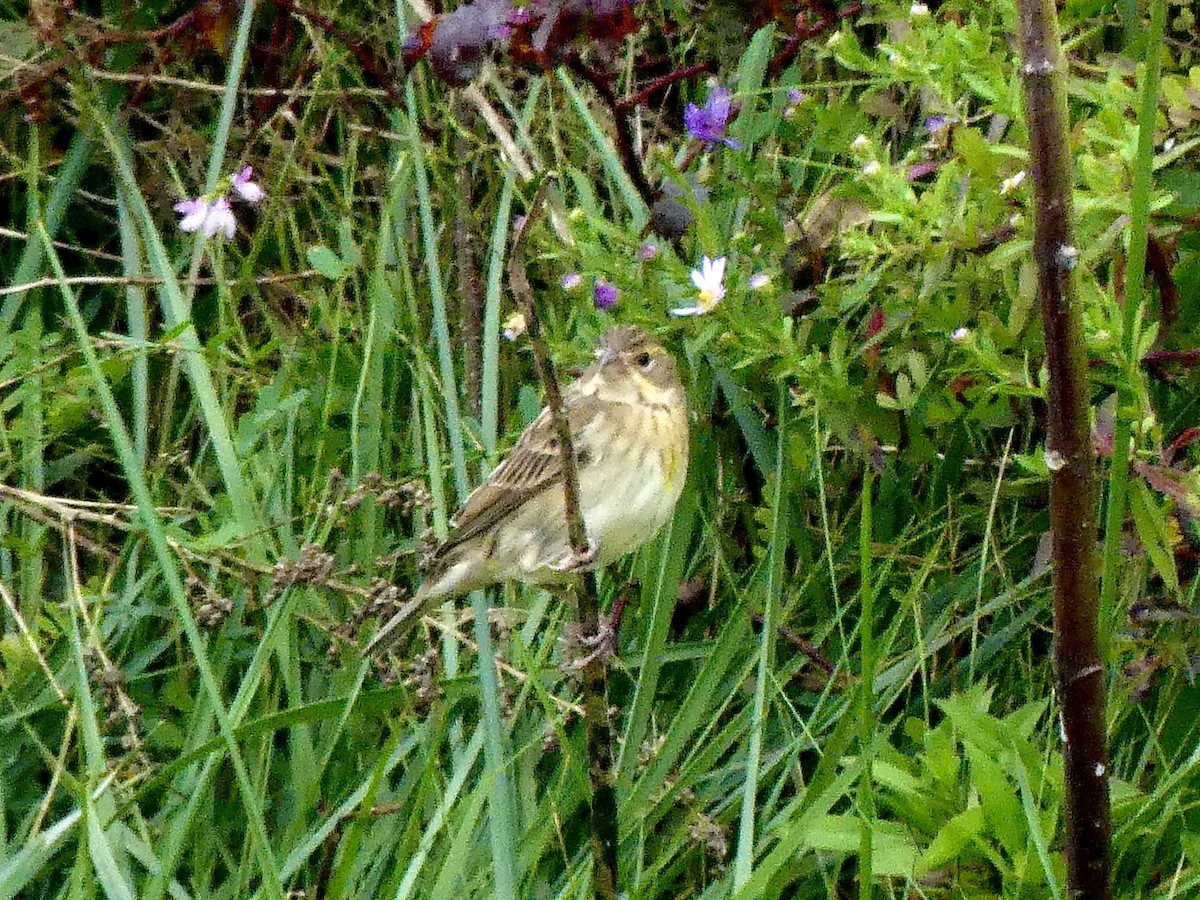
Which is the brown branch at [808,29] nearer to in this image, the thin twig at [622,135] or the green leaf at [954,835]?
the thin twig at [622,135]

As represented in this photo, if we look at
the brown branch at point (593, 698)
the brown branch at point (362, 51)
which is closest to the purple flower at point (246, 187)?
the brown branch at point (362, 51)

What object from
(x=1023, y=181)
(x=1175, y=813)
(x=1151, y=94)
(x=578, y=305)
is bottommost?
(x=1175, y=813)

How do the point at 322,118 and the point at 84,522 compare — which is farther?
the point at 322,118

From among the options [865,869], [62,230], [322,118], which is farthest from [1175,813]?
[62,230]

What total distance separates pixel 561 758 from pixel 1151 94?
1.63 m

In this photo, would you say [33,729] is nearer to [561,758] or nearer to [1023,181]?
[561,758]

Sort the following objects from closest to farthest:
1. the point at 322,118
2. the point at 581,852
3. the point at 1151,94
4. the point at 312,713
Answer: the point at 1151,94 → the point at 312,713 → the point at 581,852 → the point at 322,118

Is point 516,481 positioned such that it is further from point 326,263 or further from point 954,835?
point 954,835

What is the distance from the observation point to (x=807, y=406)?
3025 mm

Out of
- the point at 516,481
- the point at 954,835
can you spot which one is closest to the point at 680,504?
the point at 516,481

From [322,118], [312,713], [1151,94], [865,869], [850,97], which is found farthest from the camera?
[322,118]

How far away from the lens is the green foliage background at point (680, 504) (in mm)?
2365

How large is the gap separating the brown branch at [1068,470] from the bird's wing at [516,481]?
1.31m

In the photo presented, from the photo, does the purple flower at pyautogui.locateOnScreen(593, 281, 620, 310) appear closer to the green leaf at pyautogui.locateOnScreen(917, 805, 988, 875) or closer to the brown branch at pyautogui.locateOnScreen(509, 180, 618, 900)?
the brown branch at pyautogui.locateOnScreen(509, 180, 618, 900)
